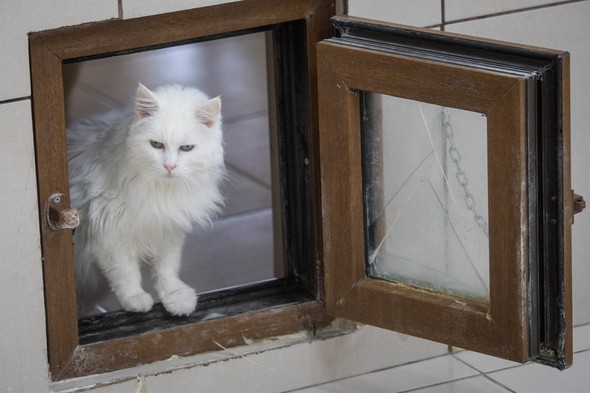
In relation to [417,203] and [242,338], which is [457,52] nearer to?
[417,203]

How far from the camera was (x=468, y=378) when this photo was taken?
7.70 ft

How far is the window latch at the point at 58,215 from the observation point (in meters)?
2.01

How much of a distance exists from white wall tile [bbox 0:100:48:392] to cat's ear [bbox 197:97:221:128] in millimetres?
378

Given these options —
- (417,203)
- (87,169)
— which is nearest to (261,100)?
(87,169)

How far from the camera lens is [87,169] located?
232cm

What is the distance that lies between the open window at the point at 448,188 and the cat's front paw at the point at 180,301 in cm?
31

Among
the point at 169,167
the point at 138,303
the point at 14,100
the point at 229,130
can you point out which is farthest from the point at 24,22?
the point at 229,130

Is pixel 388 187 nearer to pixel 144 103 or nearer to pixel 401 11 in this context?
pixel 401 11

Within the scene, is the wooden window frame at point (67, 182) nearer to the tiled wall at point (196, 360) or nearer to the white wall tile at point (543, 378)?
the tiled wall at point (196, 360)

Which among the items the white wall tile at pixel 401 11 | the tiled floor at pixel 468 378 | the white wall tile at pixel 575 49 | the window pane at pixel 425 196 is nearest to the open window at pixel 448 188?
the window pane at pixel 425 196

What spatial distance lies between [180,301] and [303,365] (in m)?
0.29

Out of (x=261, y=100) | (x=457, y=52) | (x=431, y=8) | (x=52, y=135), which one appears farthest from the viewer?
(x=261, y=100)

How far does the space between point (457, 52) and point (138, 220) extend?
0.79 m

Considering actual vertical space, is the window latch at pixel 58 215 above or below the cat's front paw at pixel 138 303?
above
